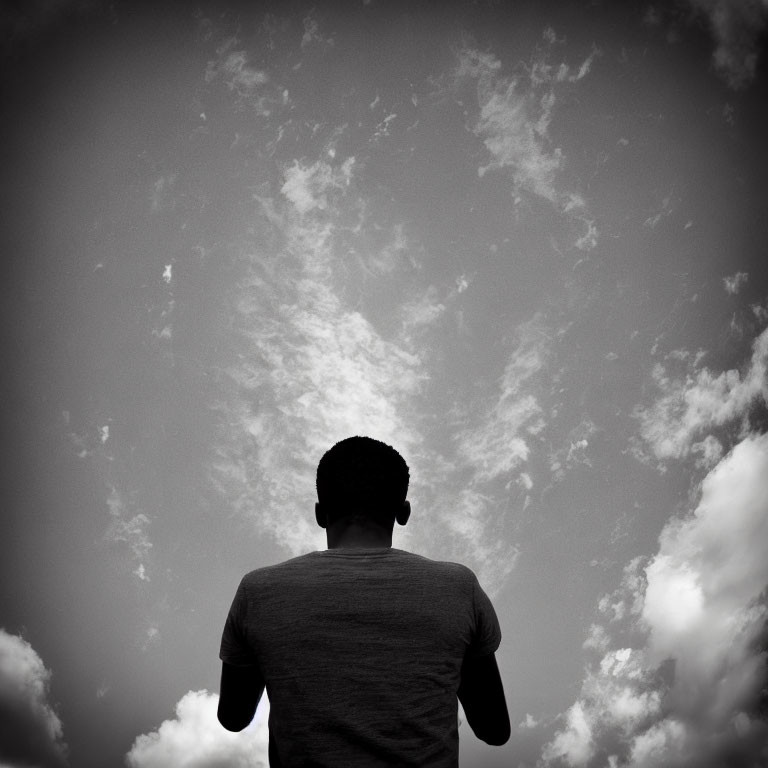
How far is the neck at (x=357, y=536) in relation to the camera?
217 cm

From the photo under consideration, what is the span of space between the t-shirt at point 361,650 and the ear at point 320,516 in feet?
1.28

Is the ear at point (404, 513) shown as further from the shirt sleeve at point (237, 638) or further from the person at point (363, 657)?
the shirt sleeve at point (237, 638)

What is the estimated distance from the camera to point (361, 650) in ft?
5.62

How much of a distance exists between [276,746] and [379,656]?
54 centimetres

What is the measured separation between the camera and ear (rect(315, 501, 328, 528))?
7.82 feet

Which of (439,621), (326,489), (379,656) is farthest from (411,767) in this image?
(326,489)

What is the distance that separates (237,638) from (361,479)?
2.81 feet

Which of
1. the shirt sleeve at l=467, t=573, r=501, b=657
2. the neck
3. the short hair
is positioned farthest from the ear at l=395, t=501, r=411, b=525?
the shirt sleeve at l=467, t=573, r=501, b=657

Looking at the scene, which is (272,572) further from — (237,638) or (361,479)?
(361,479)

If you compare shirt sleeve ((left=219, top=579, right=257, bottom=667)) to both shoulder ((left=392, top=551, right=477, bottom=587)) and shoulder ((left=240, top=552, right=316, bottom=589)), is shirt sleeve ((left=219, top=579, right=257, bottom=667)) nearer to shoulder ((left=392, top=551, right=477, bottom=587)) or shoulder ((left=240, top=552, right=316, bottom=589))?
shoulder ((left=240, top=552, right=316, bottom=589))

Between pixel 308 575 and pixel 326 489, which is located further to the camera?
pixel 326 489

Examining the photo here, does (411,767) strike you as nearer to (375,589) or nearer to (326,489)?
(375,589)

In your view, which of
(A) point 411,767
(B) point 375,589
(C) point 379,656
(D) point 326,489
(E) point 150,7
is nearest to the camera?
(A) point 411,767

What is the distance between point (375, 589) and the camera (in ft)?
6.04
